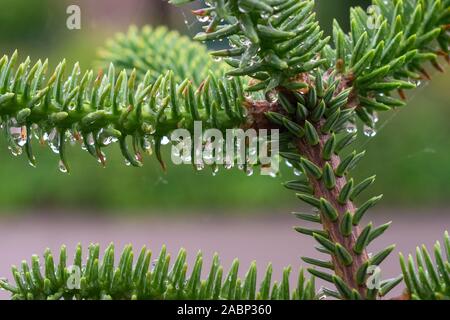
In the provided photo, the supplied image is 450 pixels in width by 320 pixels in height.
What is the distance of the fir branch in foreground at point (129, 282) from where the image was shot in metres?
0.52

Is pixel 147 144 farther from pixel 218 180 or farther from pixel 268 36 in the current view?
pixel 218 180

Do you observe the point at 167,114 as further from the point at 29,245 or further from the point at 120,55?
the point at 29,245

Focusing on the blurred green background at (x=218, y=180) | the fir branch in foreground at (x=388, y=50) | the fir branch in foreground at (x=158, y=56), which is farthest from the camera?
the blurred green background at (x=218, y=180)

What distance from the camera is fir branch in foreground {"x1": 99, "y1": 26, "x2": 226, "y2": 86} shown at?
782 mm

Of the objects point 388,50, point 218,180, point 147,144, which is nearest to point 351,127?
point 388,50

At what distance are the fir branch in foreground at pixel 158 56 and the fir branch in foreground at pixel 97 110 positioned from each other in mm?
210

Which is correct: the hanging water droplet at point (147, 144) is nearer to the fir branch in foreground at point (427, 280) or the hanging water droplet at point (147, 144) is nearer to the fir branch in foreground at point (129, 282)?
the fir branch in foreground at point (129, 282)

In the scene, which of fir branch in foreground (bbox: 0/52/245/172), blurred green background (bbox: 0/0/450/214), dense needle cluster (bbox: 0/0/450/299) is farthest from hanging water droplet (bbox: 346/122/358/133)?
blurred green background (bbox: 0/0/450/214)

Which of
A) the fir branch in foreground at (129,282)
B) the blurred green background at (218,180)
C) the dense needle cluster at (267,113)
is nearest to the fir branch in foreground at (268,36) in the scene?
the dense needle cluster at (267,113)

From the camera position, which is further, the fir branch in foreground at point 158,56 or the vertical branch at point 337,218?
the fir branch in foreground at point 158,56

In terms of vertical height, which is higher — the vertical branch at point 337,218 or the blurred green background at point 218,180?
the blurred green background at point 218,180

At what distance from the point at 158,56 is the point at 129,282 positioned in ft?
1.19

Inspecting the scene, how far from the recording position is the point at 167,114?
0.55 meters

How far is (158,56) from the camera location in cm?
80
